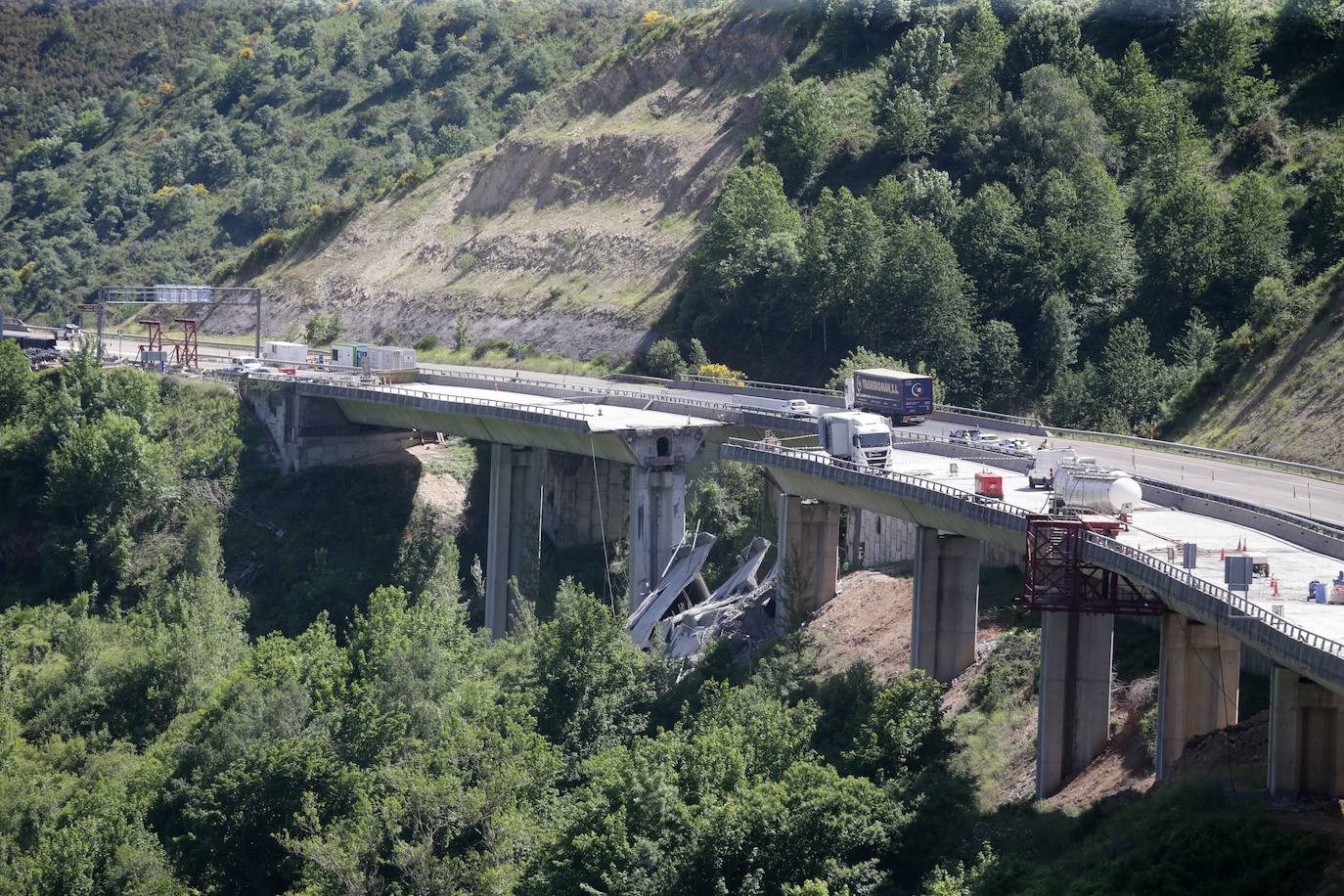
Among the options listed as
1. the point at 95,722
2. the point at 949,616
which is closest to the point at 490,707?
the point at 949,616

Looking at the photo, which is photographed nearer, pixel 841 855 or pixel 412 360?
pixel 841 855

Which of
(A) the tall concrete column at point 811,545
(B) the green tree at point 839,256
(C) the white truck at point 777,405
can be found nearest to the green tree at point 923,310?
(B) the green tree at point 839,256

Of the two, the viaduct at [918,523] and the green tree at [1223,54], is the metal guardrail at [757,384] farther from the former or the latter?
the green tree at [1223,54]

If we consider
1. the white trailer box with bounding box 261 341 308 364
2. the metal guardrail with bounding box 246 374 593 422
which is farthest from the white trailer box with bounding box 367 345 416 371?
the white trailer box with bounding box 261 341 308 364

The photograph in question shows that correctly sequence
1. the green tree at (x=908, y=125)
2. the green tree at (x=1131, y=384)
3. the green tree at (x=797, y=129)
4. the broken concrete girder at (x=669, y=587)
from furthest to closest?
the green tree at (x=797, y=129) → the green tree at (x=908, y=125) → the green tree at (x=1131, y=384) → the broken concrete girder at (x=669, y=587)

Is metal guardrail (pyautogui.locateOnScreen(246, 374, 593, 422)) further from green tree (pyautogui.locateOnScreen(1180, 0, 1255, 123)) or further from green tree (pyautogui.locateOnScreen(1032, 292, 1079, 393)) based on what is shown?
green tree (pyautogui.locateOnScreen(1180, 0, 1255, 123))

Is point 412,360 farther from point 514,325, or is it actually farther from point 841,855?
point 841,855

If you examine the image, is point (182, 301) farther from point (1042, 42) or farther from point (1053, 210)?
point (1042, 42)
